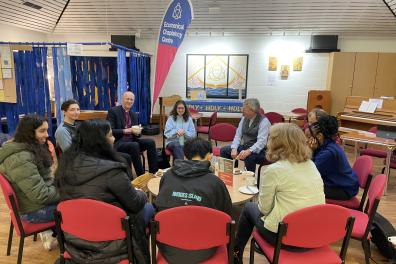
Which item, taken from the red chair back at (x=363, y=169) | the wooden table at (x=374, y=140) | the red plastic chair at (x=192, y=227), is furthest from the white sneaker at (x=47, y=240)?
the wooden table at (x=374, y=140)

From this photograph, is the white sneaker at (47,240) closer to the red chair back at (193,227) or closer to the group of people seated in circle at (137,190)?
the group of people seated in circle at (137,190)

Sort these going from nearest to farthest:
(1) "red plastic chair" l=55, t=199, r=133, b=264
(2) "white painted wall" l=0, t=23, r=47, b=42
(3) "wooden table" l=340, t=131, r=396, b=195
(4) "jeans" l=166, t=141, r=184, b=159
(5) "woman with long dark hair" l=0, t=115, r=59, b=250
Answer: (1) "red plastic chair" l=55, t=199, r=133, b=264
(5) "woman with long dark hair" l=0, t=115, r=59, b=250
(3) "wooden table" l=340, t=131, r=396, b=195
(4) "jeans" l=166, t=141, r=184, b=159
(2) "white painted wall" l=0, t=23, r=47, b=42

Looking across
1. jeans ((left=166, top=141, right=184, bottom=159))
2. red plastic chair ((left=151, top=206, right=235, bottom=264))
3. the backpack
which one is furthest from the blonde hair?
jeans ((left=166, top=141, right=184, bottom=159))

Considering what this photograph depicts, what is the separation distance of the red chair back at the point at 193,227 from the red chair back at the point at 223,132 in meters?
2.96

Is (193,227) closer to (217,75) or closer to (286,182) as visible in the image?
(286,182)

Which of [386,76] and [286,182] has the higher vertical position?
[386,76]

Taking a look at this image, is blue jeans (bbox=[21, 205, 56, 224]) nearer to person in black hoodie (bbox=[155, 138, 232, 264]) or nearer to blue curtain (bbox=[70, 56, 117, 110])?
person in black hoodie (bbox=[155, 138, 232, 264])

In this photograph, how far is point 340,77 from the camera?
757 centimetres

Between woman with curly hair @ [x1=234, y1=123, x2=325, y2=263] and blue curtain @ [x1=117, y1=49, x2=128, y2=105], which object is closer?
woman with curly hair @ [x1=234, y1=123, x2=325, y2=263]

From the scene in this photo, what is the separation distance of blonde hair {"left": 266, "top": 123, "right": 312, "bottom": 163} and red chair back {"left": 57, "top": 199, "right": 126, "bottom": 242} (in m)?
1.04

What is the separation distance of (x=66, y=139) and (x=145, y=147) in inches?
50.4

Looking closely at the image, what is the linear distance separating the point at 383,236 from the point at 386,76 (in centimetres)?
625

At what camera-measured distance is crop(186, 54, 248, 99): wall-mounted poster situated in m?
8.29

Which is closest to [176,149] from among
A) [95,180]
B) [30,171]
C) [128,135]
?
[128,135]
